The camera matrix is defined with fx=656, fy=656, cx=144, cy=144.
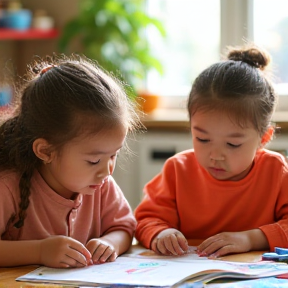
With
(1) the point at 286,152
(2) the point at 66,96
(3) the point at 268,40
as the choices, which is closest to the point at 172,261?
(2) the point at 66,96

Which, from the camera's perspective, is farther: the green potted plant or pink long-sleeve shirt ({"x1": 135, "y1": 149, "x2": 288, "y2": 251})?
the green potted plant

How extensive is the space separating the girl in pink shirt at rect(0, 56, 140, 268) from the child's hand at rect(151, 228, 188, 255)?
0.09 m

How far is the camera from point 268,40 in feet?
11.0

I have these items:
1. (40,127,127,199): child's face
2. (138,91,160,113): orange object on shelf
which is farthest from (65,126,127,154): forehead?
(138,91,160,113): orange object on shelf

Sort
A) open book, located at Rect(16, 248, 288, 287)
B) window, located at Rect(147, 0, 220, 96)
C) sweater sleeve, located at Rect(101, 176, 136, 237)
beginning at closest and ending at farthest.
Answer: open book, located at Rect(16, 248, 288, 287)
sweater sleeve, located at Rect(101, 176, 136, 237)
window, located at Rect(147, 0, 220, 96)

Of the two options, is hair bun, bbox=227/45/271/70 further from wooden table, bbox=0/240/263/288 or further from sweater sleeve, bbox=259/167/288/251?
wooden table, bbox=0/240/263/288

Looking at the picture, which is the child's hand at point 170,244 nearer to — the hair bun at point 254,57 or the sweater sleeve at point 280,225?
the sweater sleeve at point 280,225

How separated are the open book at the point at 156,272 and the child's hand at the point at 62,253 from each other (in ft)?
0.06

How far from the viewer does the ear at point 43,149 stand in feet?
4.80

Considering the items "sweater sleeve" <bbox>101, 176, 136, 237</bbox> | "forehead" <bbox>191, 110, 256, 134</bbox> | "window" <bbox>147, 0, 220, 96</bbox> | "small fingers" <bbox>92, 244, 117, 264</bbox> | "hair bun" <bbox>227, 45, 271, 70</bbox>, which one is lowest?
"small fingers" <bbox>92, 244, 117, 264</bbox>

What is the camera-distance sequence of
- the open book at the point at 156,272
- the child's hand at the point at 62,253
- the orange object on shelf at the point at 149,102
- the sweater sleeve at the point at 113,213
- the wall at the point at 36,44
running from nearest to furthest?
the open book at the point at 156,272 < the child's hand at the point at 62,253 < the sweater sleeve at the point at 113,213 < the orange object on shelf at the point at 149,102 < the wall at the point at 36,44

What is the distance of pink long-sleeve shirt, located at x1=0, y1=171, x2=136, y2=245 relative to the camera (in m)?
1.50

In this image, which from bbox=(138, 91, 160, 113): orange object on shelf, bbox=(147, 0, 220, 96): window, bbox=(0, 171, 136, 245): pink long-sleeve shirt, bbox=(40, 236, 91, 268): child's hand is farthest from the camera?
bbox=(147, 0, 220, 96): window

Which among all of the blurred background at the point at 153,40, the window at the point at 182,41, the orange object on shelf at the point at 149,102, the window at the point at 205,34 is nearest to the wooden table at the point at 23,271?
the blurred background at the point at 153,40
